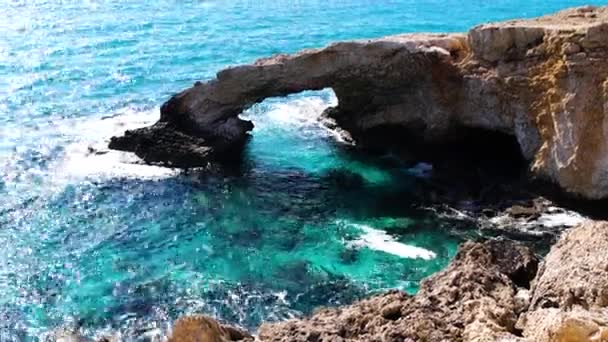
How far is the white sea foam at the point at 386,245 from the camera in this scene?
24594mm

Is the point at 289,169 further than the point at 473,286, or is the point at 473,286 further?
the point at 289,169

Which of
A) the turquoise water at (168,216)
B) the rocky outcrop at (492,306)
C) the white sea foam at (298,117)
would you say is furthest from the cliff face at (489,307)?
the white sea foam at (298,117)

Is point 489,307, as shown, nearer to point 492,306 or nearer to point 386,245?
point 492,306

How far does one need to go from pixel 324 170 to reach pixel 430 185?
519 centimetres

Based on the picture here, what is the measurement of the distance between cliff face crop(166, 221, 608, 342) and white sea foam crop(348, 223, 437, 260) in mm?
7431

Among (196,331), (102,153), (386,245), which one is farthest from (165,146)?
(196,331)

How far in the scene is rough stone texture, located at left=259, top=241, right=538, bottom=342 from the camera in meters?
13.4

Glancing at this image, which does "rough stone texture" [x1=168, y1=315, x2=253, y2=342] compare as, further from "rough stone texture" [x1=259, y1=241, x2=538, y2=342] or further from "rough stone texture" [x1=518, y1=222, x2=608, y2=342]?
"rough stone texture" [x1=518, y1=222, x2=608, y2=342]

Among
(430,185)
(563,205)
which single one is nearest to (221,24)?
(430,185)

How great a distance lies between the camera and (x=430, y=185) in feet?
98.8

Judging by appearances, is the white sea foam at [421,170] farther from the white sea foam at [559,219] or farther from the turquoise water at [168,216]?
the white sea foam at [559,219]

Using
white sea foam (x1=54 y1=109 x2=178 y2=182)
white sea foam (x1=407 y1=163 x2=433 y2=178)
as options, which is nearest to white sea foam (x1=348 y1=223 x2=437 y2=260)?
white sea foam (x1=407 y1=163 x2=433 y2=178)

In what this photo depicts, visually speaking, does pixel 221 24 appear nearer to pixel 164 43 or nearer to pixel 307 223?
pixel 164 43

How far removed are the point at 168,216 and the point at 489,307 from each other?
1704cm
